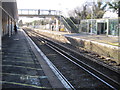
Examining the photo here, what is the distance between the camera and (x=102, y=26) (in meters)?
33.9

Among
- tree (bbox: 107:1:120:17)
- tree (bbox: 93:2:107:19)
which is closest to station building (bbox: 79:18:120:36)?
tree (bbox: 107:1:120:17)

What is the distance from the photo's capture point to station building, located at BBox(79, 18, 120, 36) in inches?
1136

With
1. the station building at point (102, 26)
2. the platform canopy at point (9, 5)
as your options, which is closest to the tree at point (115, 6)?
the station building at point (102, 26)

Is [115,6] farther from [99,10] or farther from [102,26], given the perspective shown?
[99,10]

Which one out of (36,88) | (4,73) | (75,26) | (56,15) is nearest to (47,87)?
(36,88)

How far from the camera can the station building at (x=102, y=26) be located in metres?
28.9

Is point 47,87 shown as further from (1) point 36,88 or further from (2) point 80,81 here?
(2) point 80,81

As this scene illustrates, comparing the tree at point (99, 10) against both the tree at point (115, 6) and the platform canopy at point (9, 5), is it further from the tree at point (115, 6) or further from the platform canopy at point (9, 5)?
the platform canopy at point (9, 5)

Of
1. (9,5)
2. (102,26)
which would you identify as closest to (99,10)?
(102,26)

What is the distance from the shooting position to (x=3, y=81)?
21.9ft

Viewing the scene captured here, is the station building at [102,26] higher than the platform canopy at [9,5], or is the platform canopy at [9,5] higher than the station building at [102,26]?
the platform canopy at [9,5]

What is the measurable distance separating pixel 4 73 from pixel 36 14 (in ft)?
156

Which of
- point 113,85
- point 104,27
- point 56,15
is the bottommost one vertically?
point 113,85

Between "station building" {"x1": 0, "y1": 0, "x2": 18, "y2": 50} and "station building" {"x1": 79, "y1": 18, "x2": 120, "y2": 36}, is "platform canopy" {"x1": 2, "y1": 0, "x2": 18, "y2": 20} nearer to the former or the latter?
"station building" {"x1": 0, "y1": 0, "x2": 18, "y2": 50}
